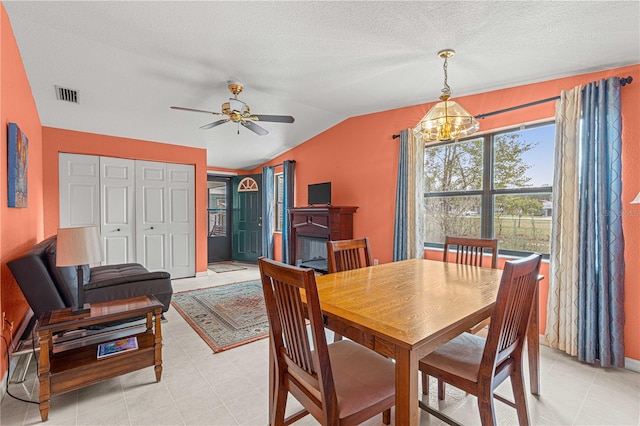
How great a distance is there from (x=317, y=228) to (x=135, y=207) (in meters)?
2.90

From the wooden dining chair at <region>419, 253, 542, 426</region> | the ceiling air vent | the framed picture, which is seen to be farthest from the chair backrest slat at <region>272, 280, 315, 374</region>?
the ceiling air vent

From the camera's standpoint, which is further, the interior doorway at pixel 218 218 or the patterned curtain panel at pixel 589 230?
the interior doorway at pixel 218 218

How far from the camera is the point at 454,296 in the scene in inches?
63.4

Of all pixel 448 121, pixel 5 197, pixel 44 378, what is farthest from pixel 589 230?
pixel 5 197

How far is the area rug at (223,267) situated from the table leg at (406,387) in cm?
531

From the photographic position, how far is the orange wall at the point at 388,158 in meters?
2.31

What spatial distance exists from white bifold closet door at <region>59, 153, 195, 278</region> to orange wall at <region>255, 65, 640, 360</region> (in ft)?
6.98

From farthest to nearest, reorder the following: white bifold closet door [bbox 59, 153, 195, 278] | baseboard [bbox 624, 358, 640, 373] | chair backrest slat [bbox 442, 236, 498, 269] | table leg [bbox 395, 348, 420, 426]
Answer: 1. white bifold closet door [bbox 59, 153, 195, 278]
2. chair backrest slat [bbox 442, 236, 498, 269]
3. baseboard [bbox 624, 358, 640, 373]
4. table leg [bbox 395, 348, 420, 426]

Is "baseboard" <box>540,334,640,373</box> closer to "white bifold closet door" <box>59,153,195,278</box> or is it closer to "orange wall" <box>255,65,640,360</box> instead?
"orange wall" <box>255,65,640,360</box>

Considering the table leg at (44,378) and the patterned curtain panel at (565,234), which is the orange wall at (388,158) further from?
the table leg at (44,378)

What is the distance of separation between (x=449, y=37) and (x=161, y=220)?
4.76 m

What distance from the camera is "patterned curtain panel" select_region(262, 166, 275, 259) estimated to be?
6.42 meters

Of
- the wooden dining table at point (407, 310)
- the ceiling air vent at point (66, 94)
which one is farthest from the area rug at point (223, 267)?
the wooden dining table at point (407, 310)

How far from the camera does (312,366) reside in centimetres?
124
